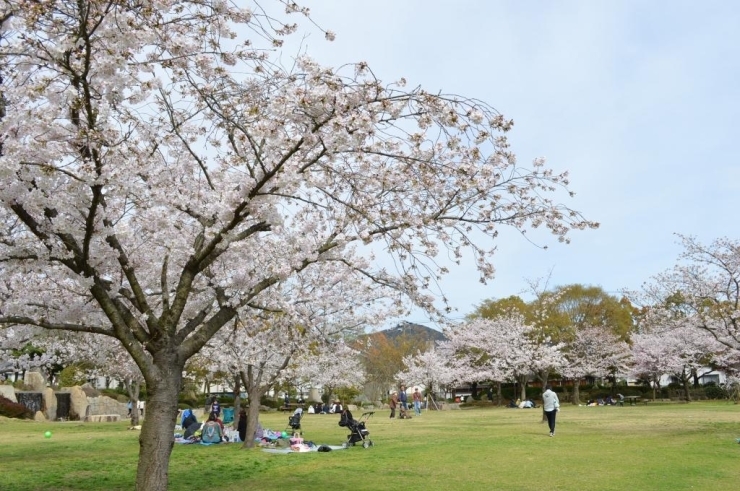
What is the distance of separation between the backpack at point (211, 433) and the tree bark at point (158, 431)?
10.4 meters

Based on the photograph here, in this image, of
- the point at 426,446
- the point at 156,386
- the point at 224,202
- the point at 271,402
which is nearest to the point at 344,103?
the point at 224,202

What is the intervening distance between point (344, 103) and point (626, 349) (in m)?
43.0

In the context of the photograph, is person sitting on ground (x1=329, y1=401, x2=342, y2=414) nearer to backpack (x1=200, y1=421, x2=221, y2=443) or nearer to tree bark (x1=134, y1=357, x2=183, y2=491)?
backpack (x1=200, y1=421, x2=221, y2=443)

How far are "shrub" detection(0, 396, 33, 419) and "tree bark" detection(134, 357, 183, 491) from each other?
2665cm

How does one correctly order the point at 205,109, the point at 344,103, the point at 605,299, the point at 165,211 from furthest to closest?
the point at 605,299 < the point at 165,211 < the point at 205,109 < the point at 344,103

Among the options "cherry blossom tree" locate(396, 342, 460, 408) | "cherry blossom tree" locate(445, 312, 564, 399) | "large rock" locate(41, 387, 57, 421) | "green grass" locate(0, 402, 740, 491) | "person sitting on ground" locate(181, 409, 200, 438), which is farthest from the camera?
"cherry blossom tree" locate(396, 342, 460, 408)

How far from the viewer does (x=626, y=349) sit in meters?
43.1

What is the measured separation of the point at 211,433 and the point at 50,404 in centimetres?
1840

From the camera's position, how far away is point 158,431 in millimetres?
6188

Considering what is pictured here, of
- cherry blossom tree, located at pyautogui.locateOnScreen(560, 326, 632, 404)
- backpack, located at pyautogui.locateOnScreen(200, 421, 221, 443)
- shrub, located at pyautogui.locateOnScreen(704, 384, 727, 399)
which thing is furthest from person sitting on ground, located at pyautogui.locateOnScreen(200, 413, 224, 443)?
shrub, located at pyautogui.locateOnScreen(704, 384, 727, 399)

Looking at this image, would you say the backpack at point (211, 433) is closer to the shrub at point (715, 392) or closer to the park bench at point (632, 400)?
the park bench at point (632, 400)

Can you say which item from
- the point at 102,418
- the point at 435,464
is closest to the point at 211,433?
the point at 435,464

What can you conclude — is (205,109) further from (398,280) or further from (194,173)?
(398,280)

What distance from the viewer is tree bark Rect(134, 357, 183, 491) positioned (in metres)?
6.12
